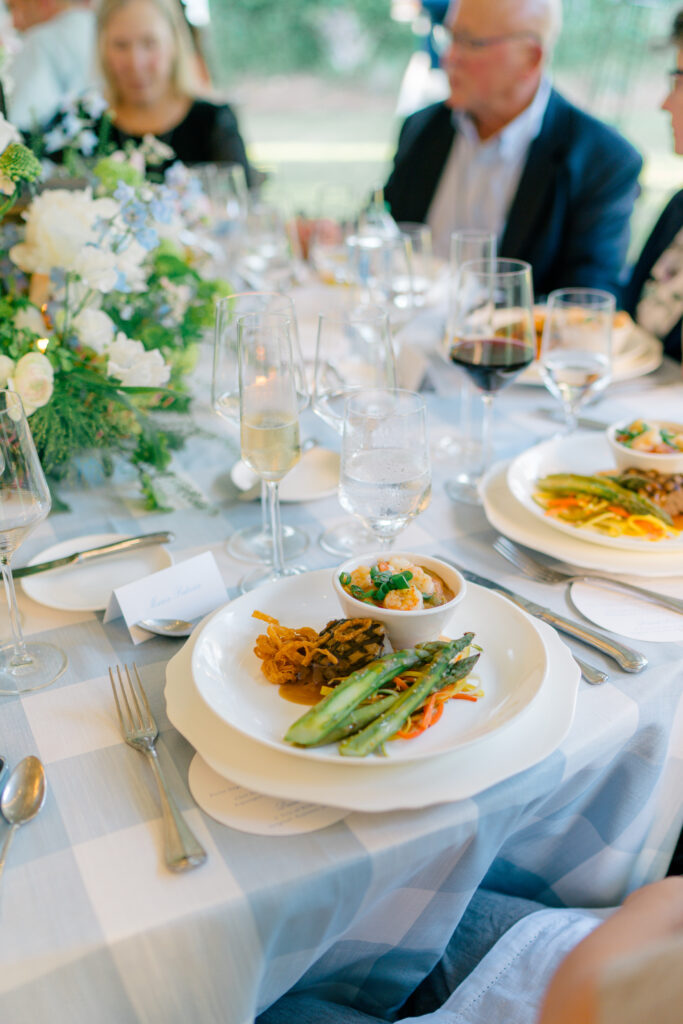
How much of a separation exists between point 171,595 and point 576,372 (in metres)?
0.77

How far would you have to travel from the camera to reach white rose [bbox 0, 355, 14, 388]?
110cm

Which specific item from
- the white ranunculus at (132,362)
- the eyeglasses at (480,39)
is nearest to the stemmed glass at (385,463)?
the white ranunculus at (132,362)

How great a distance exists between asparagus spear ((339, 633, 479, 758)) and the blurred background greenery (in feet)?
15.2

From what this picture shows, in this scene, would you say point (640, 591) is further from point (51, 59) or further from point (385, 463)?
point (51, 59)

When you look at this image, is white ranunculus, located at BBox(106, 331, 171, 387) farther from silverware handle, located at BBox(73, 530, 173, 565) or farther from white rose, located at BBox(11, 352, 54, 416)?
silverware handle, located at BBox(73, 530, 173, 565)

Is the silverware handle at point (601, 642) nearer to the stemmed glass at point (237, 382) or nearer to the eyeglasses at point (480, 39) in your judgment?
the stemmed glass at point (237, 382)

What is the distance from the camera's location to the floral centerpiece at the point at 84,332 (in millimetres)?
1189

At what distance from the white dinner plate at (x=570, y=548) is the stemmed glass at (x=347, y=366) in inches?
7.7

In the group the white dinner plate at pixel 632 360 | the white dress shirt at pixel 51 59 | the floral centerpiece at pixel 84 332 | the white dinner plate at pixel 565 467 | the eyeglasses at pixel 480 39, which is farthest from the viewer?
the white dress shirt at pixel 51 59

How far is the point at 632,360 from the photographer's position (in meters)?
1.75

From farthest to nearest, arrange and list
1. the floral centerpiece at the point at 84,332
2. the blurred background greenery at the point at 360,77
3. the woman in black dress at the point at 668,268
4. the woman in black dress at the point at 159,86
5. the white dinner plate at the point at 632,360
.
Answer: the blurred background greenery at the point at 360,77, the woman in black dress at the point at 159,86, the woman in black dress at the point at 668,268, the white dinner plate at the point at 632,360, the floral centerpiece at the point at 84,332

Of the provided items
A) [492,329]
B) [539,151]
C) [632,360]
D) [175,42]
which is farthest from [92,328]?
[175,42]

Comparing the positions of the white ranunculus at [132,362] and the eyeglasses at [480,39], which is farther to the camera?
the eyeglasses at [480,39]

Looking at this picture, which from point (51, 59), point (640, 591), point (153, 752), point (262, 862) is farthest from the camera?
point (51, 59)
